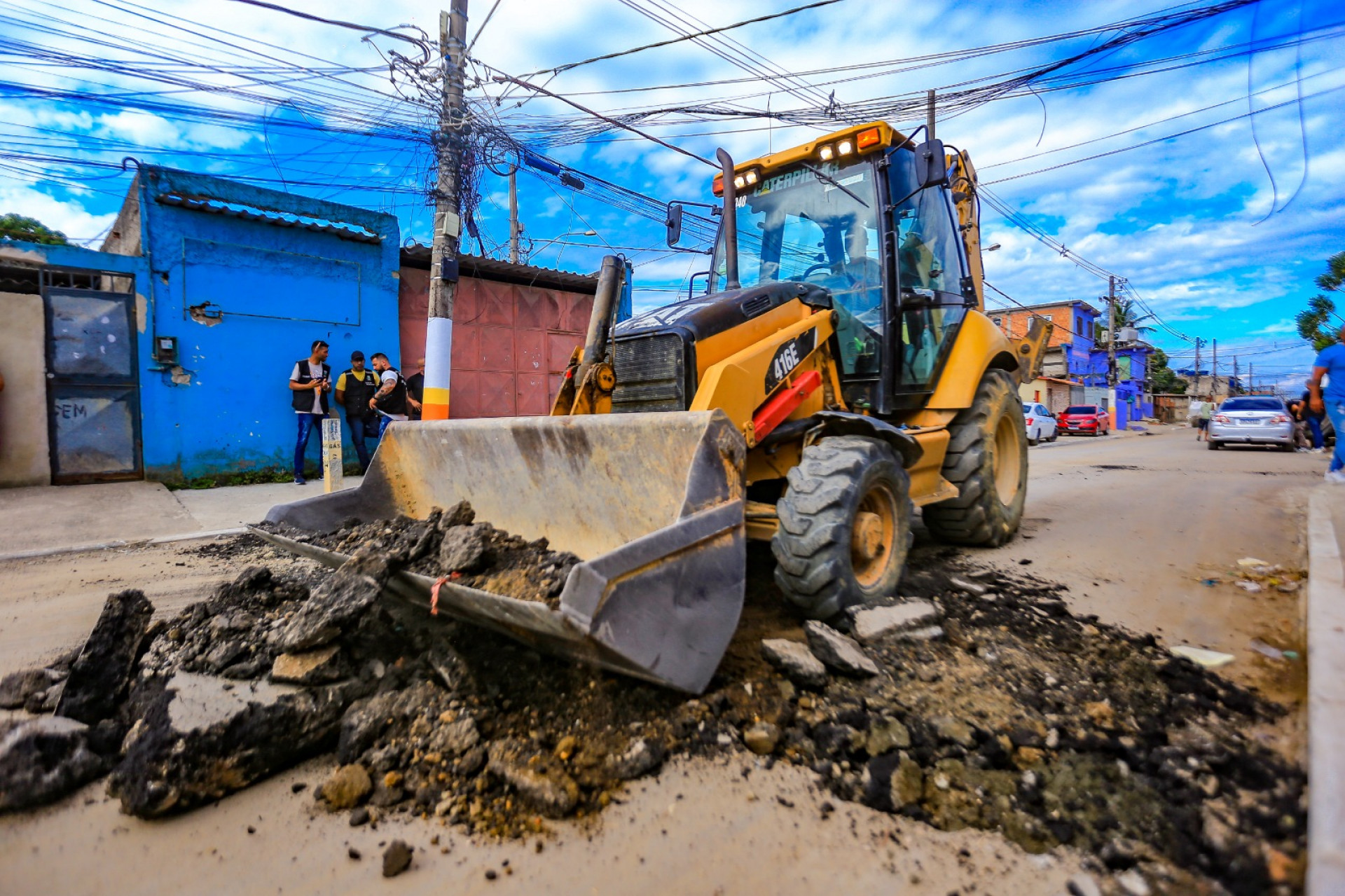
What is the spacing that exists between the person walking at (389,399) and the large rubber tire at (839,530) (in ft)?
23.0

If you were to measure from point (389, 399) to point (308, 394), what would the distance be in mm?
954

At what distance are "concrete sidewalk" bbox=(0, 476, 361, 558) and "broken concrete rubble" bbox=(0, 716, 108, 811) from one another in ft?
13.5

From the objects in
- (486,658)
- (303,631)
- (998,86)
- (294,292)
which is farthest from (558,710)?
(998,86)

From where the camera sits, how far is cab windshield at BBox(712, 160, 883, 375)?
4547 mm

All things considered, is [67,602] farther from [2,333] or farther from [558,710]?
[2,333]

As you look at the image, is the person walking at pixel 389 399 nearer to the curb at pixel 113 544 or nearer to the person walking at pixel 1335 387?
the curb at pixel 113 544

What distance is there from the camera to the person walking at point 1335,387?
7406 mm

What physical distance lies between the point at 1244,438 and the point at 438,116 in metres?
19.4

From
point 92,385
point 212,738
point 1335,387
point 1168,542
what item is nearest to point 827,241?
point 1168,542

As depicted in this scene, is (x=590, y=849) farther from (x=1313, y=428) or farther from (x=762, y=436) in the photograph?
(x=1313, y=428)

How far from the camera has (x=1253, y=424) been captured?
661 inches

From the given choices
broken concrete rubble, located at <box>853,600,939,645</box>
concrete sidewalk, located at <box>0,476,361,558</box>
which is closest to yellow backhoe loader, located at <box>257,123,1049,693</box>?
broken concrete rubble, located at <box>853,600,939,645</box>

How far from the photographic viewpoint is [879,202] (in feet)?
14.7

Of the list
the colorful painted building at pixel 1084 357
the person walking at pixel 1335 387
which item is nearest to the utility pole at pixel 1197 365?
the colorful painted building at pixel 1084 357
